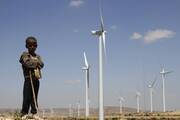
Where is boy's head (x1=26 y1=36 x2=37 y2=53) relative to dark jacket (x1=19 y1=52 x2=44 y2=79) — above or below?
above

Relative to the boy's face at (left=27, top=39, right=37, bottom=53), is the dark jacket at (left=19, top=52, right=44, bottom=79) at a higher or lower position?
lower

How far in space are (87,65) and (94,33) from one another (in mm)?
21959

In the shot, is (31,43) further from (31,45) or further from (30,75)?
(30,75)

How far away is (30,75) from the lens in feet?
49.9

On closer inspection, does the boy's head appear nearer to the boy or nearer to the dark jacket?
the boy

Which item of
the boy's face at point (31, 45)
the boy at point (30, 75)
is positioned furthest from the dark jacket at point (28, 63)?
the boy's face at point (31, 45)

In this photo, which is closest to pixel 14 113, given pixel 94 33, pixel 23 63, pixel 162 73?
pixel 23 63

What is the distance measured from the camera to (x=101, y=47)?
27250mm

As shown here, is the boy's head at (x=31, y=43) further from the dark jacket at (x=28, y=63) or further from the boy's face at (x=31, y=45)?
the dark jacket at (x=28, y=63)

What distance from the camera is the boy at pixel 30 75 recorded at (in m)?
15.2

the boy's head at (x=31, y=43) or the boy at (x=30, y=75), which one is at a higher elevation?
the boy's head at (x=31, y=43)

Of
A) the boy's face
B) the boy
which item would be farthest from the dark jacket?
the boy's face

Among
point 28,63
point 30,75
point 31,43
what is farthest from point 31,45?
point 30,75

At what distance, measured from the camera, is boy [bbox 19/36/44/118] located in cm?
1516
